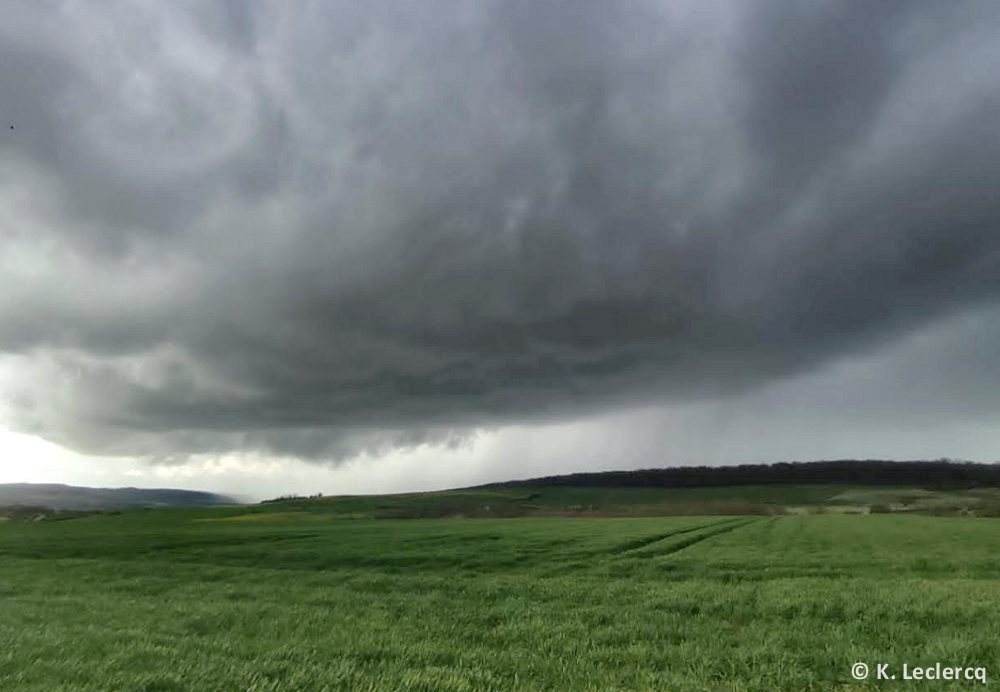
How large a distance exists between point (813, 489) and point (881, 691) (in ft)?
652

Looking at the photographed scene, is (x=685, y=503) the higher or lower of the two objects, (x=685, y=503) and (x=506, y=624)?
the lower

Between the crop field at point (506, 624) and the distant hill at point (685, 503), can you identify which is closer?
the crop field at point (506, 624)

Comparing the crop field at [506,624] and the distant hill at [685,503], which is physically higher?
the crop field at [506,624]

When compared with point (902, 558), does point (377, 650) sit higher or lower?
higher

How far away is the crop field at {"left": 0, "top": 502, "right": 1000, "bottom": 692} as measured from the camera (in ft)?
37.3

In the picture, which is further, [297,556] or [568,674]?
[297,556]

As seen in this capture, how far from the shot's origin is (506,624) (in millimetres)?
16656

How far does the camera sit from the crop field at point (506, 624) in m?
11.4

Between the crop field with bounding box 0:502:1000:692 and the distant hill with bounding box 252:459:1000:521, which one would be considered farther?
the distant hill with bounding box 252:459:1000:521

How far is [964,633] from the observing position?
14141 millimetres

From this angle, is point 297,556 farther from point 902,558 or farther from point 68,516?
point 68,516

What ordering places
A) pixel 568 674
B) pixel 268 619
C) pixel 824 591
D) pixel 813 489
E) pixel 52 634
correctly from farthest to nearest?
pixel 813 489 < pixel 824 591 < pixel 268 619 < pixel 52 634 < pixel 568 674

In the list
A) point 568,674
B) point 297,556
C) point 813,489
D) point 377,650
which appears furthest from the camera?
point 813,489

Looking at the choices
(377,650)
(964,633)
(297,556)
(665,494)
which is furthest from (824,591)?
(665,494)
